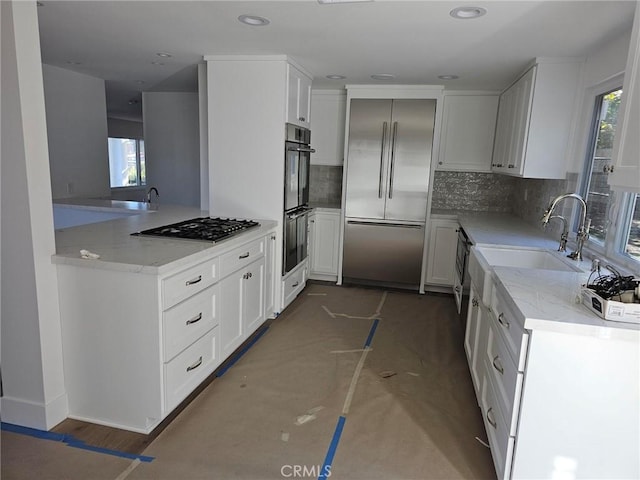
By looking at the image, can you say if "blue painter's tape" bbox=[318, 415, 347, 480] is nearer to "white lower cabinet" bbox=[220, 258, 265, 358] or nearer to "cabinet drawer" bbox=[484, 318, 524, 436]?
"cabinet drawer" bbox=[484, 318, 524, 436]

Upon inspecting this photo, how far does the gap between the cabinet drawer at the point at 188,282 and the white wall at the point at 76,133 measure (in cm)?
280

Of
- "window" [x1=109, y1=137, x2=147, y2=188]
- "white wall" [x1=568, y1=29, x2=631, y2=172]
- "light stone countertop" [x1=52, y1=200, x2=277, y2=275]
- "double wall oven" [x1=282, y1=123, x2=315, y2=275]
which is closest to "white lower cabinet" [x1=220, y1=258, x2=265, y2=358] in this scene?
"light stone countertop" [x1=52, y1=200, x2=277, y2=275]

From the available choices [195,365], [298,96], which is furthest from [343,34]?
[195,365]

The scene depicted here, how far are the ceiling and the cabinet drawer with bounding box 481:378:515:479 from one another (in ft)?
6.44

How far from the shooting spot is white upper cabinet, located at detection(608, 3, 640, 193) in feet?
5.21

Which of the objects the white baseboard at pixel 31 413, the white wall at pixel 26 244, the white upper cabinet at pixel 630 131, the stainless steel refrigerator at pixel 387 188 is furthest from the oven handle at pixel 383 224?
the white baseboard at pixel 31 413

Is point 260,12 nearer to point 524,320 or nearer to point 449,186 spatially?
point 524,320

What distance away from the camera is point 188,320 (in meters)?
2.25

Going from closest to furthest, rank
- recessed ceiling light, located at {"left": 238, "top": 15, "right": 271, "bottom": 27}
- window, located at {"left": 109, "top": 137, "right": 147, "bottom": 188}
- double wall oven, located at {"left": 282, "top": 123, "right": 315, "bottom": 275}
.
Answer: recessed ceiling light, located at {"left": 238, "top": 15, "right": 271, "bottom": 27} → double wall oven, located at {"left": 282, "top": 123, "right": 315, "bottom": 275} → window, located at {"left": 109, "top": 137, "right": 147, "bottom": 188}

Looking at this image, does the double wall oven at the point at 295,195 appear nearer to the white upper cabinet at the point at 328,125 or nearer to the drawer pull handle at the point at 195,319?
the white upper cabinet at the point at 328,125

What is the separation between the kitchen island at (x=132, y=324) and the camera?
2.00 meters

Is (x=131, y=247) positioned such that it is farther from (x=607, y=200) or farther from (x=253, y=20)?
(x=607, y=200)

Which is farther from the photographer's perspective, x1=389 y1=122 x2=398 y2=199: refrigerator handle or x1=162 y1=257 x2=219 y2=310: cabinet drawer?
x1=389 y1=122 x2=398 y2=199: refrigerator handle

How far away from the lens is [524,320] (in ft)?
4.91
